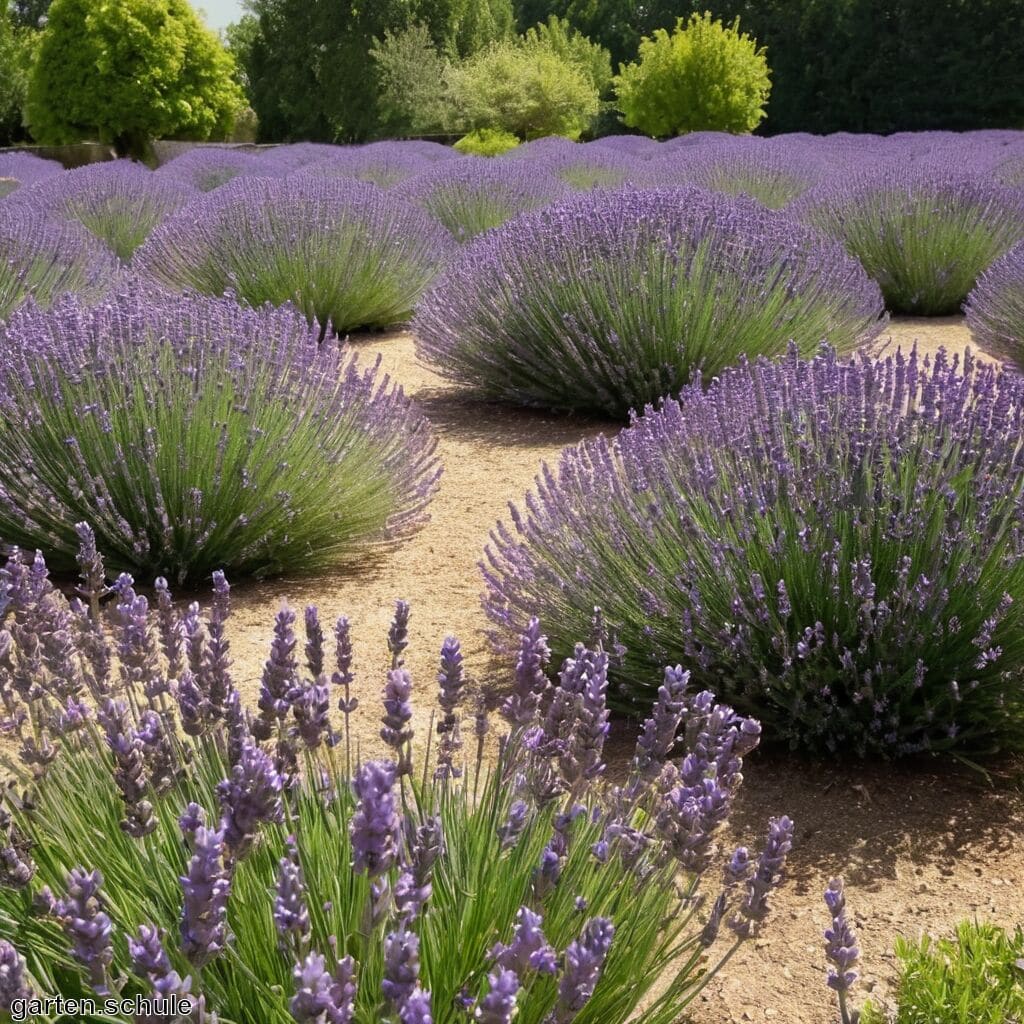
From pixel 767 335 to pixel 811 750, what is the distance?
350 cm

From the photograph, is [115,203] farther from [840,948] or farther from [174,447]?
[840,948]

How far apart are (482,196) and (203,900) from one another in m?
10.1

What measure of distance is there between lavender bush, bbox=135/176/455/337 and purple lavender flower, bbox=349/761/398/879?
651 cm

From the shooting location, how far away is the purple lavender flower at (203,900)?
983 mm

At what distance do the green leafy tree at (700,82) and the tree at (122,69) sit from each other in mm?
11064

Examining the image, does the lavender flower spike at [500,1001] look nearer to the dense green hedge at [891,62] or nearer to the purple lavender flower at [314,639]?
the purple lavender flower at [314,639]

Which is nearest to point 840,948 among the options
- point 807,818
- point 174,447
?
point 807,818

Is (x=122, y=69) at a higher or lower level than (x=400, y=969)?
higher

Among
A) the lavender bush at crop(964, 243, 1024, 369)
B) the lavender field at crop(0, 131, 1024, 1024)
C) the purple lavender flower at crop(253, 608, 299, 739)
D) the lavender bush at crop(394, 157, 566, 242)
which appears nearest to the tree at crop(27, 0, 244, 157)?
the lavender bush at crop(394, 157, 566, 242)

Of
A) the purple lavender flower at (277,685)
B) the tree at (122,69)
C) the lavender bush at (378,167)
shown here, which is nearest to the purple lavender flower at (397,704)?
the purple lavender flower at (277,685)

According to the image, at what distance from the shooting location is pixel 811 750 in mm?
2785

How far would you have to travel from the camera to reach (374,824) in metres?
1.03

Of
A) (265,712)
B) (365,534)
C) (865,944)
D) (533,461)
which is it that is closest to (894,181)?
(533,461)

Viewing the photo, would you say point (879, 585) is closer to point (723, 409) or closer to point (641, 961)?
point (723, 409)
